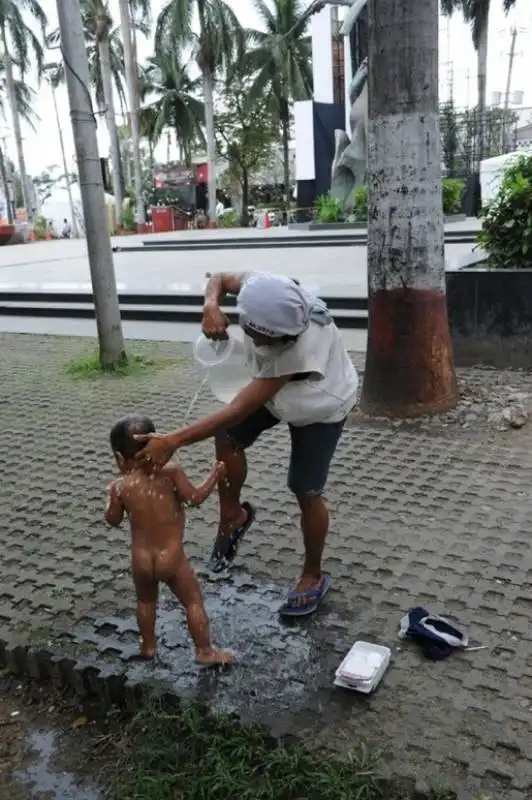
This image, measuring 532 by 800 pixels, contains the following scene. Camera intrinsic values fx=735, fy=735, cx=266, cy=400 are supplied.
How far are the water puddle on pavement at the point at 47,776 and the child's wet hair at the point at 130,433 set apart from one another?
99cm

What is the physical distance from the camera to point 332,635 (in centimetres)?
269

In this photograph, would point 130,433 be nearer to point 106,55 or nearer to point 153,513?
point 153,513

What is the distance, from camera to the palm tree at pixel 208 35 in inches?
1225

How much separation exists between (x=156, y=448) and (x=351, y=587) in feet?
3.93

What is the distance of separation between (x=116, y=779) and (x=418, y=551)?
1617 millimetres

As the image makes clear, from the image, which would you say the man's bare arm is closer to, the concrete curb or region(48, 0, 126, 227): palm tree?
the concrete curb

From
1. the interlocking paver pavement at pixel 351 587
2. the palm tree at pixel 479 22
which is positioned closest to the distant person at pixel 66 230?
the palm tree at pixel 479 22

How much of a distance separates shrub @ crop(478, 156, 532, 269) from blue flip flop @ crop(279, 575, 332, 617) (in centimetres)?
397

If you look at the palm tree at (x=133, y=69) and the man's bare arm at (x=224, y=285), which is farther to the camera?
the palm tree at (x=133, y=69)

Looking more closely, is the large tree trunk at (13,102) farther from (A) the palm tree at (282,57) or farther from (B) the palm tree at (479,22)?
(B) the palm tree at (479,22)

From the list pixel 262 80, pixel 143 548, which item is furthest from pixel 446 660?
pixel 262 80

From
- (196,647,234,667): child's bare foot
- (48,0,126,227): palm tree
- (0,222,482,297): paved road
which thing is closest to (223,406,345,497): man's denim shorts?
(196,647,234,667): child's bare foot

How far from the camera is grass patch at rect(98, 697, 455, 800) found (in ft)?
6.58

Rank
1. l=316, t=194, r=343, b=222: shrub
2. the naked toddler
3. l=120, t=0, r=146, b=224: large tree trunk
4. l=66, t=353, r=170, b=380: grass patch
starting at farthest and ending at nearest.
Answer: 1. l=120, t=0, r=146, b=224: large tree trunk
2. l=316, t=194, r=343, b=222: shrub
3. l=66, t=353, r=170, b=380: grass patch
4. the naked toddler
